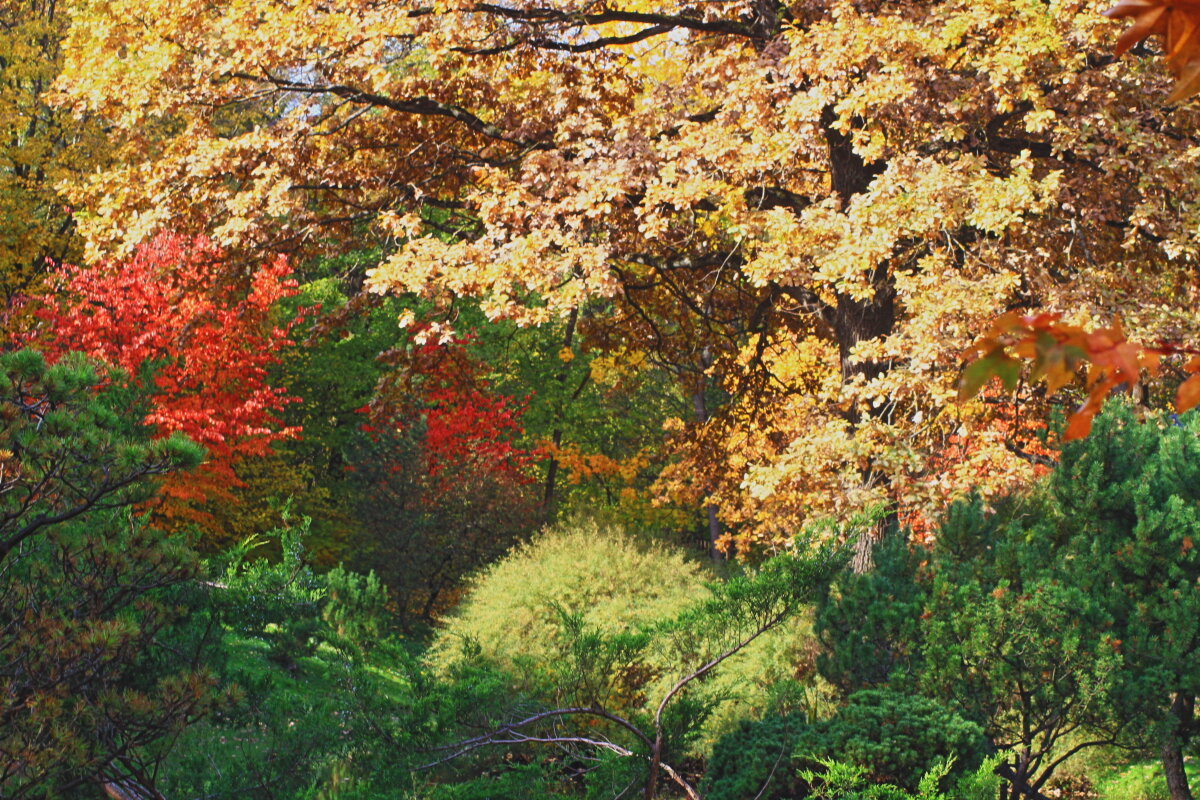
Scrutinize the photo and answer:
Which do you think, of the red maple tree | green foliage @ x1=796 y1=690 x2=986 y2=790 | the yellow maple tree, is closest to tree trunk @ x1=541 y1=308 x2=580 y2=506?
the red maple tree

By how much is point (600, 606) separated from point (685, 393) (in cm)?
306

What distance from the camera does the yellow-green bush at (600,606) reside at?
30.3 feet

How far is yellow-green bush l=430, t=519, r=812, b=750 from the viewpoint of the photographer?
30.3ft

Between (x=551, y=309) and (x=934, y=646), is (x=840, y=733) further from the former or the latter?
(x=551, y=309)

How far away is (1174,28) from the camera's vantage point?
1.43 metres

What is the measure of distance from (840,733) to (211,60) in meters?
7.69

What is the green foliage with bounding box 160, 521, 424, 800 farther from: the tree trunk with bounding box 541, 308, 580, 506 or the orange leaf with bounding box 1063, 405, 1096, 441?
the tree trunk with bounding box 541, 308, 580, 506

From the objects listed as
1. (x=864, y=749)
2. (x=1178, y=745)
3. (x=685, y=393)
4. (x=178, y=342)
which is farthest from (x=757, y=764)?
(x=178, y=342)

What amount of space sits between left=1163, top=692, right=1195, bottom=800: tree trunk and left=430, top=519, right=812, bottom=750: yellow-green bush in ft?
8.70

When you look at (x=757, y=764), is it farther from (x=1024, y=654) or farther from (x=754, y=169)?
(x=754, y=169)

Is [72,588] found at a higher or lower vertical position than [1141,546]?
higher

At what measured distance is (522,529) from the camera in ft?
51.8

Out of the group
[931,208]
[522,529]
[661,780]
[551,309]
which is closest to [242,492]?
[522,529]

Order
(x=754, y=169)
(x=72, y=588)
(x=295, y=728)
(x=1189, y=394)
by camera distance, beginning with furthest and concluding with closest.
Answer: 1. (x=754, y=169)
2. (x=295, y=728)
3. (x=72, y=588)
4. (x=1189, y=394)
